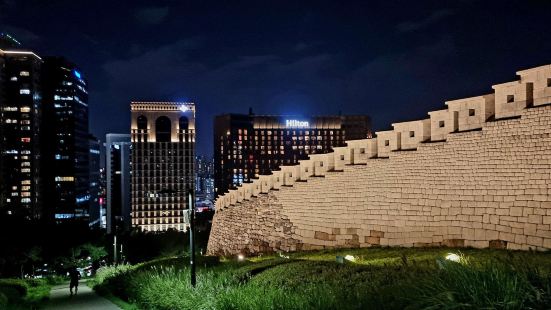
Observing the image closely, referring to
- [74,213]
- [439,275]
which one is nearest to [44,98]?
[74,213]

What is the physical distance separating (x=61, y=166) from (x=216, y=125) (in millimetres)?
50261

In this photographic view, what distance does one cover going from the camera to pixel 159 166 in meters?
160

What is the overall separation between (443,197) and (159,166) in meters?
146

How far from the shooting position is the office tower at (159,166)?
520 feet

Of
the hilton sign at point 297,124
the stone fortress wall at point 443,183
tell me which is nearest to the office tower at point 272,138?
the hilton sign at point 297,124

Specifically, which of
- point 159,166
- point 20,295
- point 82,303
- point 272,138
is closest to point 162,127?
point 159,166

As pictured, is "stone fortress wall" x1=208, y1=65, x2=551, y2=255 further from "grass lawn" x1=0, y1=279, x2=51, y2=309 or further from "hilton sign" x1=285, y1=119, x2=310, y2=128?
"hilton sign" x1=285, y1=119, x2=310, y2=128

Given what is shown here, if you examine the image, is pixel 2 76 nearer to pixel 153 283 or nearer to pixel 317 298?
pixel 153 283

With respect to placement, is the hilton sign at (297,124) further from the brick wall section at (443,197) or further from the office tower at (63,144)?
the brick wall section at (443,197)

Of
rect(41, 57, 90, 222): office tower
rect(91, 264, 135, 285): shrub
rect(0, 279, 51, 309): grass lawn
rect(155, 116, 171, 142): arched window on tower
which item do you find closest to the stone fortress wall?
rect(91, 264, 135, 285): shrub

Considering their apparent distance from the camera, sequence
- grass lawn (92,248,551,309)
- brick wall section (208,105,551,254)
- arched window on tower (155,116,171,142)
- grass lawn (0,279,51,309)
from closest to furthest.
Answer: grass lawn (92,248,551,309) < brick wall section (208,105,551,254) < grass lawn (0,279,51,309) < arched window on tower (155,116,171,142)

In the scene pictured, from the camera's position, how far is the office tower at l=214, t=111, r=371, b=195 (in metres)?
170

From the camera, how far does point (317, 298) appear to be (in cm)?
897

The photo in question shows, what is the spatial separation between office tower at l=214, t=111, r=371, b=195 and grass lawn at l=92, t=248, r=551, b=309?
14998 cm
